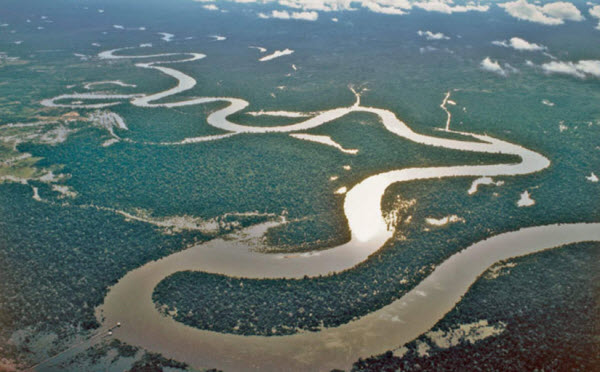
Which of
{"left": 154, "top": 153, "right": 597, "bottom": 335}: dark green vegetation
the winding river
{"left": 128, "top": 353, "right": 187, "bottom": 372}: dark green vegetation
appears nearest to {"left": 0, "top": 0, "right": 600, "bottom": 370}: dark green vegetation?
{"left": 154, "top": 153, "right": 597, "bottom": 335}: dark green vegetation

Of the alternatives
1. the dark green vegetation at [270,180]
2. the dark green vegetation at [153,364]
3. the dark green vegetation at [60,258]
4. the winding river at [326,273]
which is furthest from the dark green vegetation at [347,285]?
the dark green vegetation at [60,258]

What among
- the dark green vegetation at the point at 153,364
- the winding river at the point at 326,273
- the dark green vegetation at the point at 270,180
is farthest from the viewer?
the dark green vegetation at the point at 270,180

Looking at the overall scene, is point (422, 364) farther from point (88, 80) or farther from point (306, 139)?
point (88, 80)

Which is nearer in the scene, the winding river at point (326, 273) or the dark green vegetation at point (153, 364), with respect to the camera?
the dark green vegetation at point (153, 364)

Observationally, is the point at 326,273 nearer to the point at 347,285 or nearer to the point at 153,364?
the point at 347,285

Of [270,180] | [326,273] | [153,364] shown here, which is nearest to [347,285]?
[326,273]

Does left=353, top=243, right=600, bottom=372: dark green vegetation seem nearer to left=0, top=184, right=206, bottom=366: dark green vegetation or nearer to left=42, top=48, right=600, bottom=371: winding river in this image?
left=42, top=48, right=600, bottom=371: winding river

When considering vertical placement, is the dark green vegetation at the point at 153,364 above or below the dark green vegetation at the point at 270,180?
below

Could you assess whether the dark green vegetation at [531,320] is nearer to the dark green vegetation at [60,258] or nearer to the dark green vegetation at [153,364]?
the dark green vegetation at [153,364]
